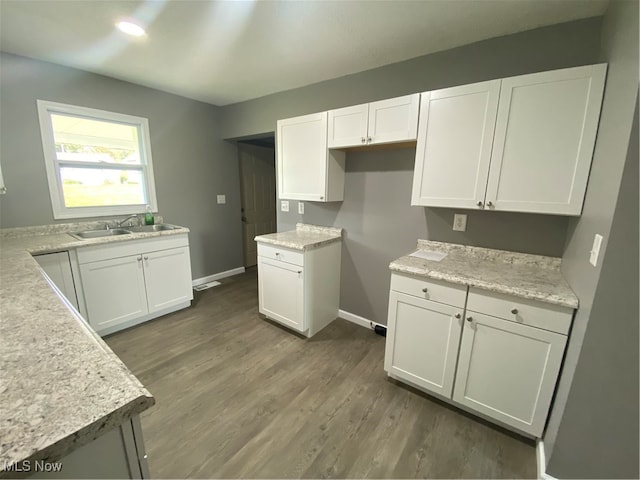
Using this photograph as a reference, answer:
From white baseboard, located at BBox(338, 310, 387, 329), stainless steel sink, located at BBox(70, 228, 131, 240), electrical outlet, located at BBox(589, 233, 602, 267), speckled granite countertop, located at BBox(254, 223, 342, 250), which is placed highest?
electrical outlet, located at BBox(589, 233, 602, 267)

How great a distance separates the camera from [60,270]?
2119 mm

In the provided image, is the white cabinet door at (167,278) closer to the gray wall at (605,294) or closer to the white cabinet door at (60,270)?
the white cabinet door at (60,270)

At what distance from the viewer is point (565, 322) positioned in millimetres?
1295

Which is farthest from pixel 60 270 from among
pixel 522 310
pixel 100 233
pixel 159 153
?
pixel 522 310

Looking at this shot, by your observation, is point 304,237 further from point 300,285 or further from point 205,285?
point 205,285

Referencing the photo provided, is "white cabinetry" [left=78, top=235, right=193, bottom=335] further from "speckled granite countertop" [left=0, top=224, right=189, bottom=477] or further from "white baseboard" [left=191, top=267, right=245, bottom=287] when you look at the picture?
"speckled granite countertop" [left=0, top=224, right=189, bottom=477]

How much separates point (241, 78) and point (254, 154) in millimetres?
1698

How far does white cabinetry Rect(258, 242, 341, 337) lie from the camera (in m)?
2.39

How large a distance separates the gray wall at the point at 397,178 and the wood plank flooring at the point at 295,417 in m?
0.82

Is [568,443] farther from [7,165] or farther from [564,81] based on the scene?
[7,165]

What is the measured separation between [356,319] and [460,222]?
142cm

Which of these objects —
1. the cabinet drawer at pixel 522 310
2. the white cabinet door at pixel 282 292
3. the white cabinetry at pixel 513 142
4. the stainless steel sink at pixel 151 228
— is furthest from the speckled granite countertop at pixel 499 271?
the stainless steel sink at pixel 151 228

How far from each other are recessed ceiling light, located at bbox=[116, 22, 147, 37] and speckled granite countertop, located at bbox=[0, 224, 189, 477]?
1808 mm

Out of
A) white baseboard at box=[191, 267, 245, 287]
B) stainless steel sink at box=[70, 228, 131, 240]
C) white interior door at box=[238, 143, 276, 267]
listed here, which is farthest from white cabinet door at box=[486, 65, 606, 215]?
white baseboard at box=[191, 267, 245, 287]
